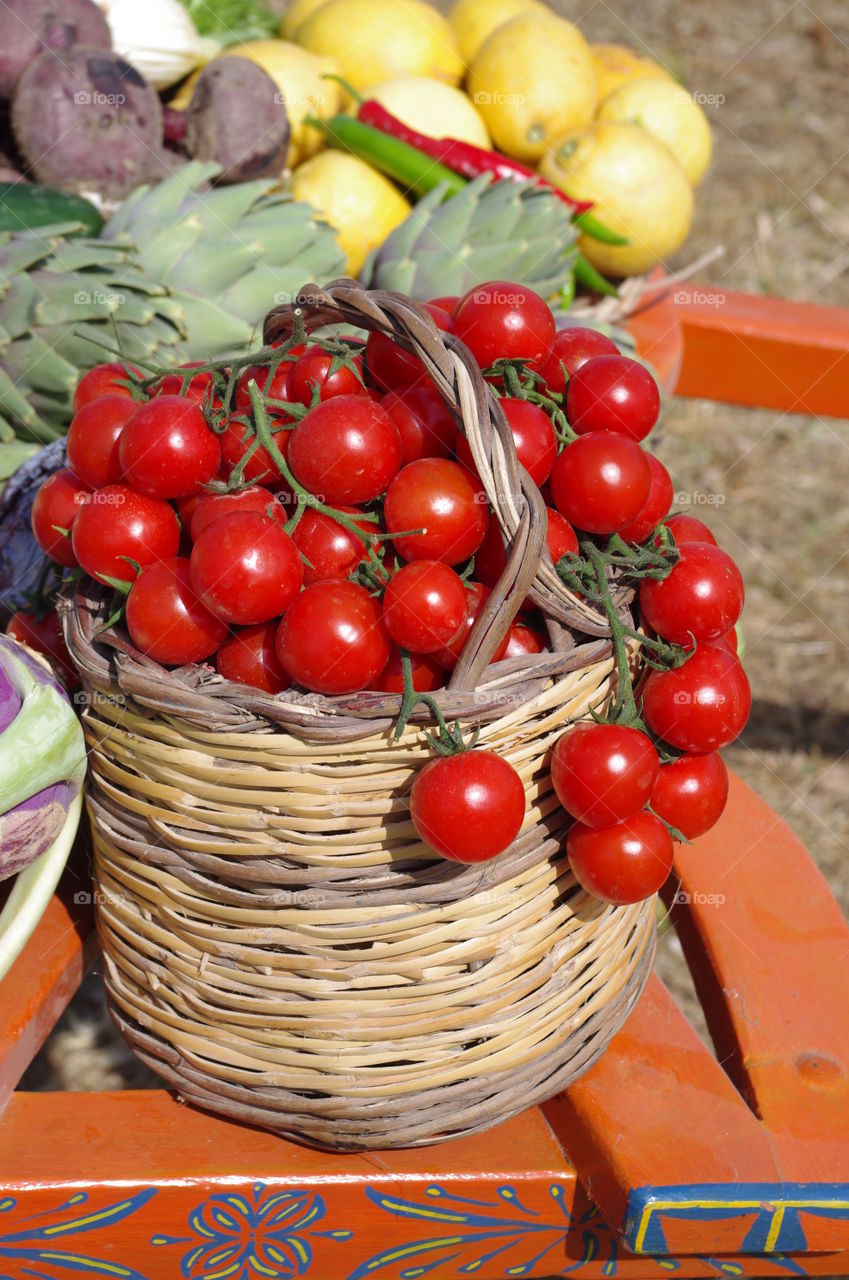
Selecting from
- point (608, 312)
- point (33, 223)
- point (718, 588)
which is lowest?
point (608, 312)

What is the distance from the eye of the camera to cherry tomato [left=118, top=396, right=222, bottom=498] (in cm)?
87

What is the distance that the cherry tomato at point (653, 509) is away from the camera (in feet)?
3.15

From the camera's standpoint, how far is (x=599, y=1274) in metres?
1.05

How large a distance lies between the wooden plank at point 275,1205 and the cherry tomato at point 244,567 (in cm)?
49

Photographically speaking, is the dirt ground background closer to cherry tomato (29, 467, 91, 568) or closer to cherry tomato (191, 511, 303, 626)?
cherry tomato (29, 467, 91, 568)

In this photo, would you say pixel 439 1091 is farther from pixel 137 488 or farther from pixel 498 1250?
pixel 137 488

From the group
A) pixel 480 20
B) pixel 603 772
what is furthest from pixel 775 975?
pixel 480 20

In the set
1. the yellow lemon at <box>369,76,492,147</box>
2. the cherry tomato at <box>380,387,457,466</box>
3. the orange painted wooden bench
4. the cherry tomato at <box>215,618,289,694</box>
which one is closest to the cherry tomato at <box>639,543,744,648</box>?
the cherry tomato at <box>380,387,457,466</box>

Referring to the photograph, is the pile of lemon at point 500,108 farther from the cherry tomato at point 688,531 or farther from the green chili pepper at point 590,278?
the cherry tomato at point 688,531

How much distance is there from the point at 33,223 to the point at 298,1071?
57.1 inches

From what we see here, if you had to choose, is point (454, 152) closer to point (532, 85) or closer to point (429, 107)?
point (429, 107)

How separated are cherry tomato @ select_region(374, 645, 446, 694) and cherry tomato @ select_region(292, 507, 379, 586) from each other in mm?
78

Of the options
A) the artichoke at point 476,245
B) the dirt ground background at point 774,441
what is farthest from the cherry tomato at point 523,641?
the dirt ground background at point 774,441

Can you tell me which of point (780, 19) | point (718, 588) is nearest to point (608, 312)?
point (718, 588)
